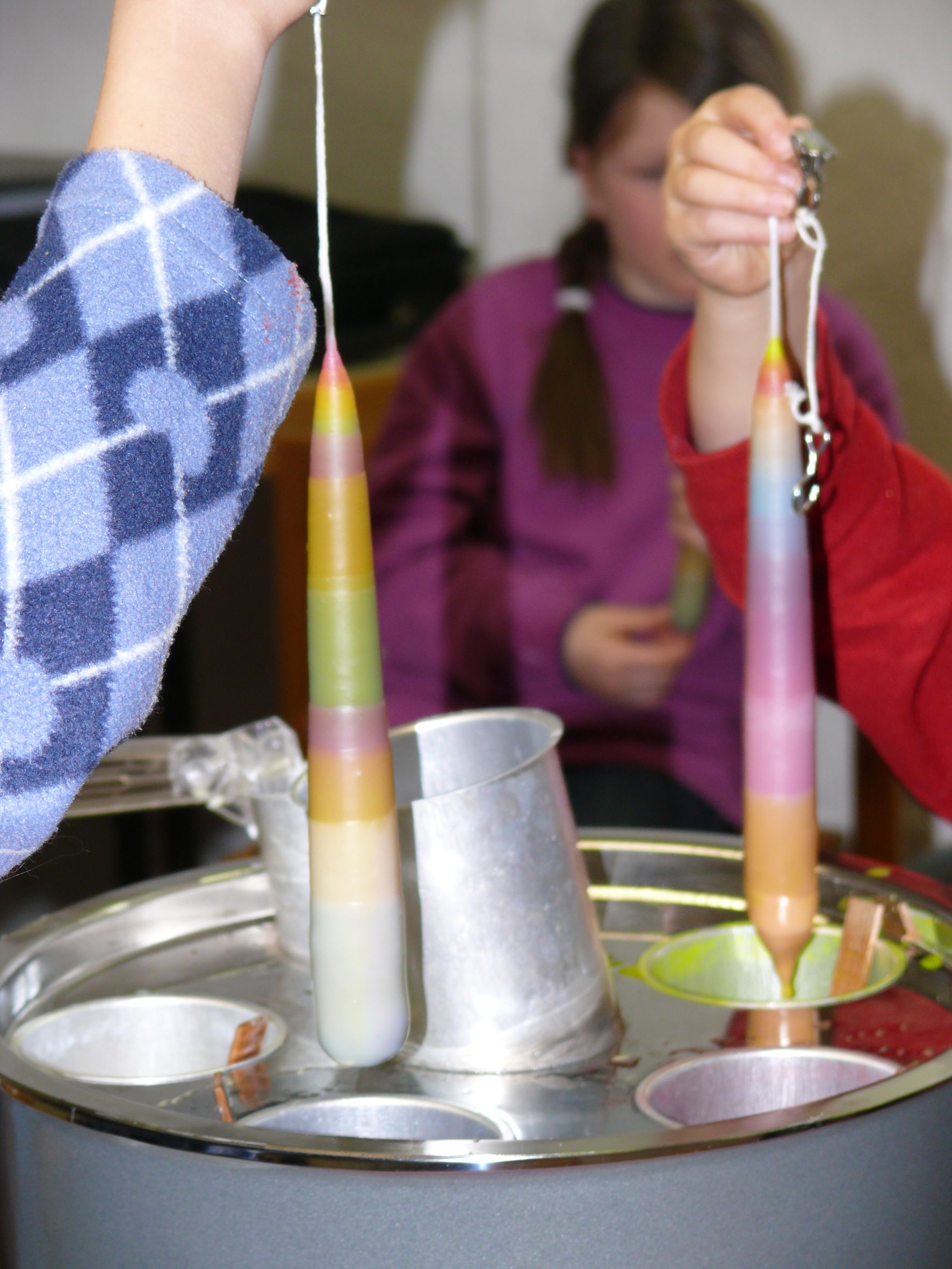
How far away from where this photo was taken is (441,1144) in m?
0.37

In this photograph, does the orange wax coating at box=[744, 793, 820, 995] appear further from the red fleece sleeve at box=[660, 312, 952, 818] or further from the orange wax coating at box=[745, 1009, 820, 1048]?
the red fleece sleeve at box=[660, 312, 952, 818]

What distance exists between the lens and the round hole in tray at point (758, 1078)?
0.46 m

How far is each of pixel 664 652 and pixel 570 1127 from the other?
0.87 meters

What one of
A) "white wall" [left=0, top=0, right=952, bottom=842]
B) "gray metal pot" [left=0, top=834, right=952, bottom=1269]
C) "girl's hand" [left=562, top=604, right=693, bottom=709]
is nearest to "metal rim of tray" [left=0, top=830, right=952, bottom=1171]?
"gray metal pot" [left=0, top=834, right=952, bottom=1269]

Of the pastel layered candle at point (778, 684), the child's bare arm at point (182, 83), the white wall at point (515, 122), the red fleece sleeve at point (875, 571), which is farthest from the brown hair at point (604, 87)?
the child's bare arm at point (182, 83)

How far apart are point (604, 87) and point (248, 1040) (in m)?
1.10

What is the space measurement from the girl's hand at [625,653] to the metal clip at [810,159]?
73 centimetres

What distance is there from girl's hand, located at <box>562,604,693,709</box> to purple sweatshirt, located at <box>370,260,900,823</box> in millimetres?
23

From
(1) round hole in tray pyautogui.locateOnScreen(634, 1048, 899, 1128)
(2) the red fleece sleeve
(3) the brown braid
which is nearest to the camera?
(1) round hole in tray pyautogui.locateOnScreen(634, 1048, 899, 1128)

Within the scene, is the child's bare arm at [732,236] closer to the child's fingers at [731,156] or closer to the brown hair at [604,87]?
the child's fingers at [731,156]

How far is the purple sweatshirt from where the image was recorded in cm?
134

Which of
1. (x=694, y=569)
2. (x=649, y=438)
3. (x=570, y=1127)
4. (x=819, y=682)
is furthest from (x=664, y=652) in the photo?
(x=570, y=1127)

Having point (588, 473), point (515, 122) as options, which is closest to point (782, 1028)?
point (588, 473)

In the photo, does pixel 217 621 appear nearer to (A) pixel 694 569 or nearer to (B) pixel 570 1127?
(A) pixel 694 569
